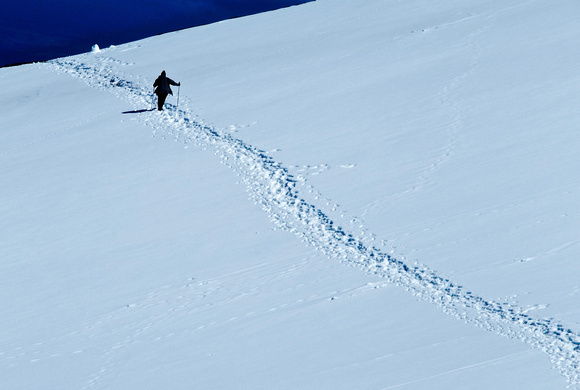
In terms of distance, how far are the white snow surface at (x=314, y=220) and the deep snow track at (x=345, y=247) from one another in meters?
0.03

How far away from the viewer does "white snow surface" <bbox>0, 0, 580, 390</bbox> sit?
24.9ft

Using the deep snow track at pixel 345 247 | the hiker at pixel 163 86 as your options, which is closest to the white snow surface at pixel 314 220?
the deep snow track at pixel 345 247

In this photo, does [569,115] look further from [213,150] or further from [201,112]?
[201,112]

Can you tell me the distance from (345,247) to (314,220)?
0.99m

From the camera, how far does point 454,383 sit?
22.1 ft

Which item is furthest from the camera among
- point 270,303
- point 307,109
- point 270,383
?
point 307,109

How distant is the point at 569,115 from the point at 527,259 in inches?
179

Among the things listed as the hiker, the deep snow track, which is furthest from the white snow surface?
the hiker

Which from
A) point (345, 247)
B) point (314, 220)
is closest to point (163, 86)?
point (314, 220)

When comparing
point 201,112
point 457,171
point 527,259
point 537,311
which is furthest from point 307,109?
point 537,311

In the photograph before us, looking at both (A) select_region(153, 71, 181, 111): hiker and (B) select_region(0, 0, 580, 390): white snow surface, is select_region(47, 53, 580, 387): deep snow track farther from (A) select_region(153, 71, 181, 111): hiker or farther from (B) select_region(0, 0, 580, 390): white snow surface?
(A) select_region(153, 71, 181, 111): hiker

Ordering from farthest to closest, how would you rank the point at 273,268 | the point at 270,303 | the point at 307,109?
the point at 307,109, the point at 273,268, the point at 270,303

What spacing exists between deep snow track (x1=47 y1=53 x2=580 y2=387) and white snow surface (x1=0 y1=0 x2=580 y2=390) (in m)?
0.03

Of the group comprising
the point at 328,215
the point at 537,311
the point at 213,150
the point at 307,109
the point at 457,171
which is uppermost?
the point at 307,109
